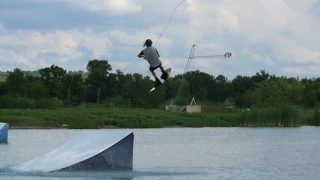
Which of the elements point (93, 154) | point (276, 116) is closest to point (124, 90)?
point (276, 116)

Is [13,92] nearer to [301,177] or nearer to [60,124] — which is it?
[60,124]

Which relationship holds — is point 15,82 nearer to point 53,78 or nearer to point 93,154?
point 53,78

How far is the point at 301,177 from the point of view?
3341 cm

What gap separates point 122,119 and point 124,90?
25.9 metres

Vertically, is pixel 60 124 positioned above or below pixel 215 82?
below

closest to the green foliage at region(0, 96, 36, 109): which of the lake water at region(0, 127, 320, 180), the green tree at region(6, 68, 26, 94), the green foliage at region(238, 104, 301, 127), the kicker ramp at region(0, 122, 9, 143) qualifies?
the lake water at region(0, 127, 320, 180)

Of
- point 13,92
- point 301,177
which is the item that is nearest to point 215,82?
point 13,92

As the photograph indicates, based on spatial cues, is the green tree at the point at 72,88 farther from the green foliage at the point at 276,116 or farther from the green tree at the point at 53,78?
the green foliage at the point at 276,116

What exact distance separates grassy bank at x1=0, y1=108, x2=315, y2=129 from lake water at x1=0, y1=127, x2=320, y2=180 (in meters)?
2.04

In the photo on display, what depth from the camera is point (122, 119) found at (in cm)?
7300

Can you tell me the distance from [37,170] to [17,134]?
30.0 meters

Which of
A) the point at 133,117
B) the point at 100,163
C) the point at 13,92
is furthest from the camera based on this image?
the point at 13,92

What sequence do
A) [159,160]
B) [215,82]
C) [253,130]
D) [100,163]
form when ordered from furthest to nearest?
[215,82]
[253,130]
[159,160]
[100,163]

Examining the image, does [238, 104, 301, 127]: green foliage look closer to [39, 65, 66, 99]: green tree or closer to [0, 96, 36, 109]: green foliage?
[0, 96, 36, 109]: green foliage
